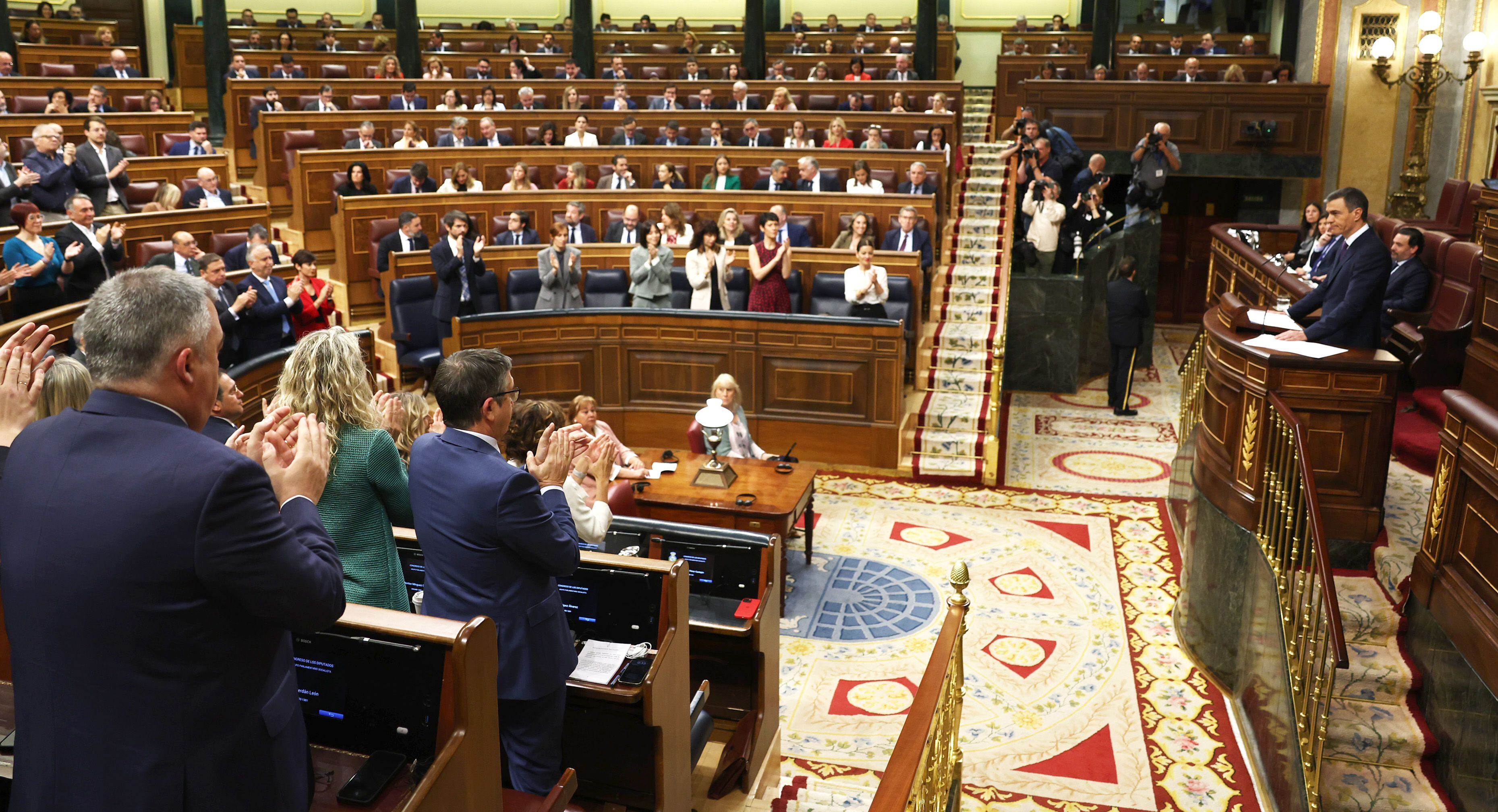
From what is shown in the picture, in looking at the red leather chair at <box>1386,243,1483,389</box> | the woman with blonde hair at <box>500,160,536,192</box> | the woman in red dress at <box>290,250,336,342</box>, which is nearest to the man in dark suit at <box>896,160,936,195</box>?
the woman with blonde hair at <box>500,160,536,192</box>

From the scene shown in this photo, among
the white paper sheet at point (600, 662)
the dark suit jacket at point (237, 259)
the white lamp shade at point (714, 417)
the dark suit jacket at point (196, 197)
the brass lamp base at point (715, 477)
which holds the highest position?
the dark suit jacket at point (196, 197)

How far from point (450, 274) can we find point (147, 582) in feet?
20.4

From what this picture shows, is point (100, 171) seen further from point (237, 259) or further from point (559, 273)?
point (559, 273)

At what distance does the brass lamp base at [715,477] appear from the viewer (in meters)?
5.38

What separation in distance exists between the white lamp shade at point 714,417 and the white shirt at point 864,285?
2162 mm

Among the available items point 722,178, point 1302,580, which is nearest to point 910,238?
point 722,178

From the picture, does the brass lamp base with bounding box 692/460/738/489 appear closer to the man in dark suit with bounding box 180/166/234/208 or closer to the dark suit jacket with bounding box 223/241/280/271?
the dark suit jacket with bounding box 223/241/280/271

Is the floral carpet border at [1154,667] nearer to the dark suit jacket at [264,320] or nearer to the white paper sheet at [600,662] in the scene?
Answer: the white paper sheet at [600,662]

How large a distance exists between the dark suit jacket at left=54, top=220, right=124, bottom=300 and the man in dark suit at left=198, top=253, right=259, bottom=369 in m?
0.49

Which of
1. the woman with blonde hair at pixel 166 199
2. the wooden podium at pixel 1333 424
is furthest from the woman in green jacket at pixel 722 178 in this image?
the wooden podium at pixel 1333 424

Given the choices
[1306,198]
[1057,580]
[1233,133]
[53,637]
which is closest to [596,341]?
[1057,580]

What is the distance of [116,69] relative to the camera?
37.3ft

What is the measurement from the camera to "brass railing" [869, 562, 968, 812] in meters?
2.10

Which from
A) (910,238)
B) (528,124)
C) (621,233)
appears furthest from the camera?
(528,124)
